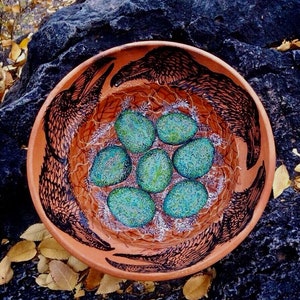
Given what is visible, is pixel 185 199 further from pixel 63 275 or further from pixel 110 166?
pixel 63 275

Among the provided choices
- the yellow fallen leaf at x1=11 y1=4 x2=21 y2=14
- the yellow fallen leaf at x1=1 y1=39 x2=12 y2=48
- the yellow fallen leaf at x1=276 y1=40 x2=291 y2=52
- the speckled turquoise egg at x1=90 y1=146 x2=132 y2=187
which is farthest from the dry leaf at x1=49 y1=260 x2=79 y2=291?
the yellow fallen leaf at x1=11 y1=4 x2=21 y2=14

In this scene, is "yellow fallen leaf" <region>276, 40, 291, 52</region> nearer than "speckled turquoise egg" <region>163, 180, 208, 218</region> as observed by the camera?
No

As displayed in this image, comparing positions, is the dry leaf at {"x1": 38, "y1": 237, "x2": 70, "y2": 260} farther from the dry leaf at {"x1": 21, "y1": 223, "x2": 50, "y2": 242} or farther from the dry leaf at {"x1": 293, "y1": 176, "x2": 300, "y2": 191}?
the dry leaf at {"x1": 293, "y1": 176, "x2": 300, "y2": 191}

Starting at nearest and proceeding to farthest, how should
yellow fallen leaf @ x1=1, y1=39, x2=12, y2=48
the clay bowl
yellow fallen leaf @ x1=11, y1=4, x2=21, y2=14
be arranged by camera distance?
the clay bowl
yellow fallen leaf @ x1=1, y1=39, x2=12, y2=48
yellow fallen leaf @ x1=11, y1=4, x2=21, y2=14

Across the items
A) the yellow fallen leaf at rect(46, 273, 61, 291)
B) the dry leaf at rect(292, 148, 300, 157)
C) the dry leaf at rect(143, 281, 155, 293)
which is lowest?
the dry leaf at rect(143, 281, 155, 293)

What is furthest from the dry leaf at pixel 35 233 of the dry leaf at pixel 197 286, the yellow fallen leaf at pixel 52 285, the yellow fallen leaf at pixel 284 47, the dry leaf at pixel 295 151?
the yellow fallen leaf at pixel 284 47

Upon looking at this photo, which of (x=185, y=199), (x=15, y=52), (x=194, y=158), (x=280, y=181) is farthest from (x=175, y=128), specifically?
(x=15, y=52)
